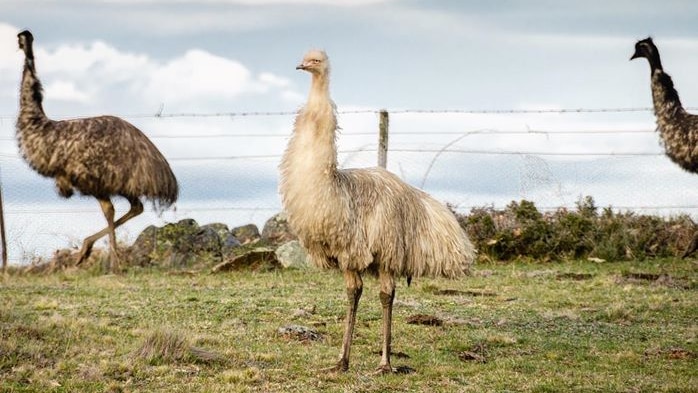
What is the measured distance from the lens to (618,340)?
34.4ft

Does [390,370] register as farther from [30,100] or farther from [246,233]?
[246,233]

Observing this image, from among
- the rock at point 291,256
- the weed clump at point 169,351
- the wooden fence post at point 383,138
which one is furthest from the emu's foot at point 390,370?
the wooden fence post at point 383,138

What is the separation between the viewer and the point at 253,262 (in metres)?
16.6

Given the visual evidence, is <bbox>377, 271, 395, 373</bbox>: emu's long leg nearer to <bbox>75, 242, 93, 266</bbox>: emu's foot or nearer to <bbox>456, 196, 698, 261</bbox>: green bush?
<bbox>456, 196, 698, 261</bbox>: green bush

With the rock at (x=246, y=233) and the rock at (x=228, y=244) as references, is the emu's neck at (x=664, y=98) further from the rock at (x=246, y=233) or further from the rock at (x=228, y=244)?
the rock at (x=246, y=233)

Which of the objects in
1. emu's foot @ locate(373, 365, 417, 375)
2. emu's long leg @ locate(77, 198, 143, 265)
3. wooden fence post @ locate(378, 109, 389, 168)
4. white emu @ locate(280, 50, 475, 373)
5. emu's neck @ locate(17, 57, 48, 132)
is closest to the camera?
white emu @ locate(280, 50, 475, 373)

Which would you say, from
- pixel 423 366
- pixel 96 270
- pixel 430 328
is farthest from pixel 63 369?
pixel 96 270

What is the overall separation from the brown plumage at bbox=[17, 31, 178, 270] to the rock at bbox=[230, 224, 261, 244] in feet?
8.55

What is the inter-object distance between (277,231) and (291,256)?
8.61 feet

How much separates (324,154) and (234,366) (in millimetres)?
1920

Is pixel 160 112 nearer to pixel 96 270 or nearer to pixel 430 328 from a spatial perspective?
pixel 96 270

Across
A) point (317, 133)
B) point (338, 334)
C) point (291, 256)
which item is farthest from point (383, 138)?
point (317, 133)

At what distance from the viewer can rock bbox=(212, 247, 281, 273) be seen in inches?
→ 647

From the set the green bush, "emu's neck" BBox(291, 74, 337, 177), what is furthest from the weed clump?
the green bush
